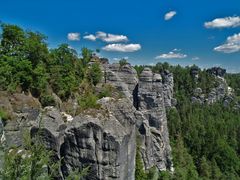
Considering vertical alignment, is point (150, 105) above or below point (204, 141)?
above

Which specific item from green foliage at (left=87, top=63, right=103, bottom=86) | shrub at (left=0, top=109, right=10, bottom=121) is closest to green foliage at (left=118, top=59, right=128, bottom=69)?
green foliage at (left=87, top=63, right=103, bottom=86)

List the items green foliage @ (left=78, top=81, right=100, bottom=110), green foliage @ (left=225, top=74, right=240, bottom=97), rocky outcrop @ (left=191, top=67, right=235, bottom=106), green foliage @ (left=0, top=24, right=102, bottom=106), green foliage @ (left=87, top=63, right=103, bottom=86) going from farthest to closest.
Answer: green foliage @ (left=225, top=74, right=240, bottom=97)
rocky outcrop @ (left=191, top=67, right=235, bottom=106)
green foliage @ (left=87, top=63, right=103, bottom=86)
green foliage @ (left=0, top=24, right=102, bottom=106)
green foliage @ (left=78, top=81, right=100, bottom=110)

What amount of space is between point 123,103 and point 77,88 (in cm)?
702

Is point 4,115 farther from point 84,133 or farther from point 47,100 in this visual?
point 47,100

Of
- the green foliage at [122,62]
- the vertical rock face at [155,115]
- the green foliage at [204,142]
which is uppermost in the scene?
the green foliage at [122,62]

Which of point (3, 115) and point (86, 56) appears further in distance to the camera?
point (86, 56)

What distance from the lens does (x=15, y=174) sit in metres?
7.44

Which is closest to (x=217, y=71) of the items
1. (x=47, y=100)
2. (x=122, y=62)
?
(x=122, y=62)

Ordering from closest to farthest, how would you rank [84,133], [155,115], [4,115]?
[4,115] → [84,133] → [155,115]

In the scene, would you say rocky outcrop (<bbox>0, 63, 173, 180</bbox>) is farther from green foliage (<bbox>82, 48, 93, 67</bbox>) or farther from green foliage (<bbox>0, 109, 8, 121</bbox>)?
green foliage (<bbox>82, 48, 93, 67</bbox>)

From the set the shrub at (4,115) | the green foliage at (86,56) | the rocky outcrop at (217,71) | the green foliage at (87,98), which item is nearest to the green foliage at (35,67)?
the green foliage at (87,98)

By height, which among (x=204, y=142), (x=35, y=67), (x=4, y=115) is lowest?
(x=204, y=142)

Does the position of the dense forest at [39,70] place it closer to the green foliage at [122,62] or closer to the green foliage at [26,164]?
the green foliage at [122,62]

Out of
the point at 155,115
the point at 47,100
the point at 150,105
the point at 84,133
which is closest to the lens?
the point at 84,133
